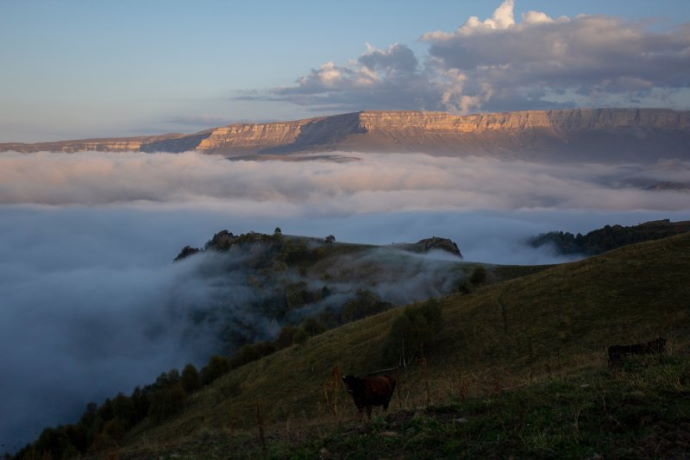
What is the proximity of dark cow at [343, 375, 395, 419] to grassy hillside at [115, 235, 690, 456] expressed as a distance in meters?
7.68

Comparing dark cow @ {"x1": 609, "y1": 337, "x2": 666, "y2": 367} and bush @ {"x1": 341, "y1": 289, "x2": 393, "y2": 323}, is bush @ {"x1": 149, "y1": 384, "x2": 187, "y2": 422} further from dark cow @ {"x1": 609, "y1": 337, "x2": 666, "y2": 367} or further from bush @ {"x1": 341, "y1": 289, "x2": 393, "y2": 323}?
bush @ {"x1": 341, "y1": 289, "x2": 393, "y2": 323}

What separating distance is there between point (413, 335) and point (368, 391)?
23.5m

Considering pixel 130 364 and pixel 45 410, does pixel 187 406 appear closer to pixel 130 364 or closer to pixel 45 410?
pixel 45 410

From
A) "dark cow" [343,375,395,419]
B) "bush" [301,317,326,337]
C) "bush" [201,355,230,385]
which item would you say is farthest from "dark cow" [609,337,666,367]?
"bush" [301,317,326,337]

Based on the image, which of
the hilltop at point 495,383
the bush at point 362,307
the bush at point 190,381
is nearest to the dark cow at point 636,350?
the hilltop at point 495,383

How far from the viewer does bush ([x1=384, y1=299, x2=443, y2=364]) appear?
1567 inches

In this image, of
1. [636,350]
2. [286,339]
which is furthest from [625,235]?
[636,350]

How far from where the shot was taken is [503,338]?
35.8 metres

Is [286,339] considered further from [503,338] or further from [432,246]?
[432,246]

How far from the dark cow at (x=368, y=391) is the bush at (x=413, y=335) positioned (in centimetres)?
2101

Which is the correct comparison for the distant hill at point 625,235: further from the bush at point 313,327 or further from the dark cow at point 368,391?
the dark cow at point 368,391

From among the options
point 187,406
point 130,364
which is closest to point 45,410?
point 130,364

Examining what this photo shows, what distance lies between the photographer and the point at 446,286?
3873 inches

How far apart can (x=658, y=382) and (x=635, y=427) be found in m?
3.00
